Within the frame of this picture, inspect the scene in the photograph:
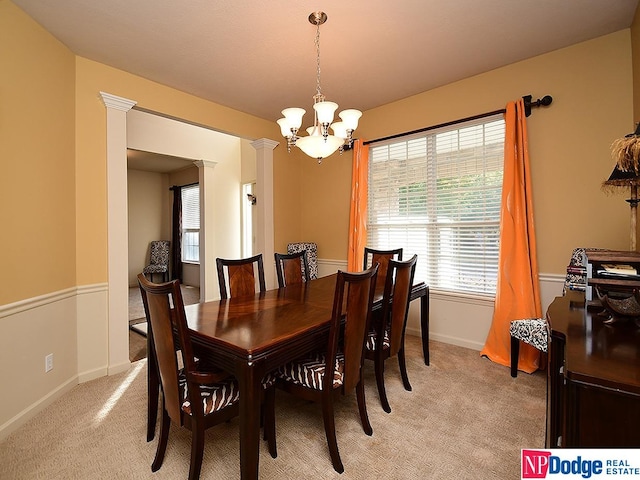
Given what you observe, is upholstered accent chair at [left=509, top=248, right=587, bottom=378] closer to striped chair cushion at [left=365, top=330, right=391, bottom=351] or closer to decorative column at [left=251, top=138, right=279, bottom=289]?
striped chair cushion at [left=365, top=330, right=391, bottom=351]

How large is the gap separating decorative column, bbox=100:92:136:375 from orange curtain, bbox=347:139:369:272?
97.9 inches

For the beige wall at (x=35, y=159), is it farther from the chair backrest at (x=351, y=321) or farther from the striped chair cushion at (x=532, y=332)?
the striped chair cushion at (x=532, y=332)

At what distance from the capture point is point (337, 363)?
181 centimetres

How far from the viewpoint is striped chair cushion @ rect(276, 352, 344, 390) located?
1647mm

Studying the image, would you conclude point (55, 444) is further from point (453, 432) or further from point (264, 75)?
point (264, 75)

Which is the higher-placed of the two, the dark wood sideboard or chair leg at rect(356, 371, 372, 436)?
the dark wood sideboard

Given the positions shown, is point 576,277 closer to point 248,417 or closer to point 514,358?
point 514,358

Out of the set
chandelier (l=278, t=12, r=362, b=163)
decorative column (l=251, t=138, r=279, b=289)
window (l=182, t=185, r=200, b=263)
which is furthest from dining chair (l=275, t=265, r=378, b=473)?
window (l=182, t=185, r=200, b=263)

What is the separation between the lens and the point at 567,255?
2.70 m

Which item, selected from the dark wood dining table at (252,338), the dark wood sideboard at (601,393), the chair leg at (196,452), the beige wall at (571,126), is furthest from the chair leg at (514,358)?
the chair leg at (196,452)

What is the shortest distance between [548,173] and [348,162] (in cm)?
221

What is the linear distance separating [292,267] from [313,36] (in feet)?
6.45

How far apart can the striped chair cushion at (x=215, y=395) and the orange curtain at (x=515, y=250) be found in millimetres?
2531

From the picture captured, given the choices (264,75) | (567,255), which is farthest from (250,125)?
(567,255)
